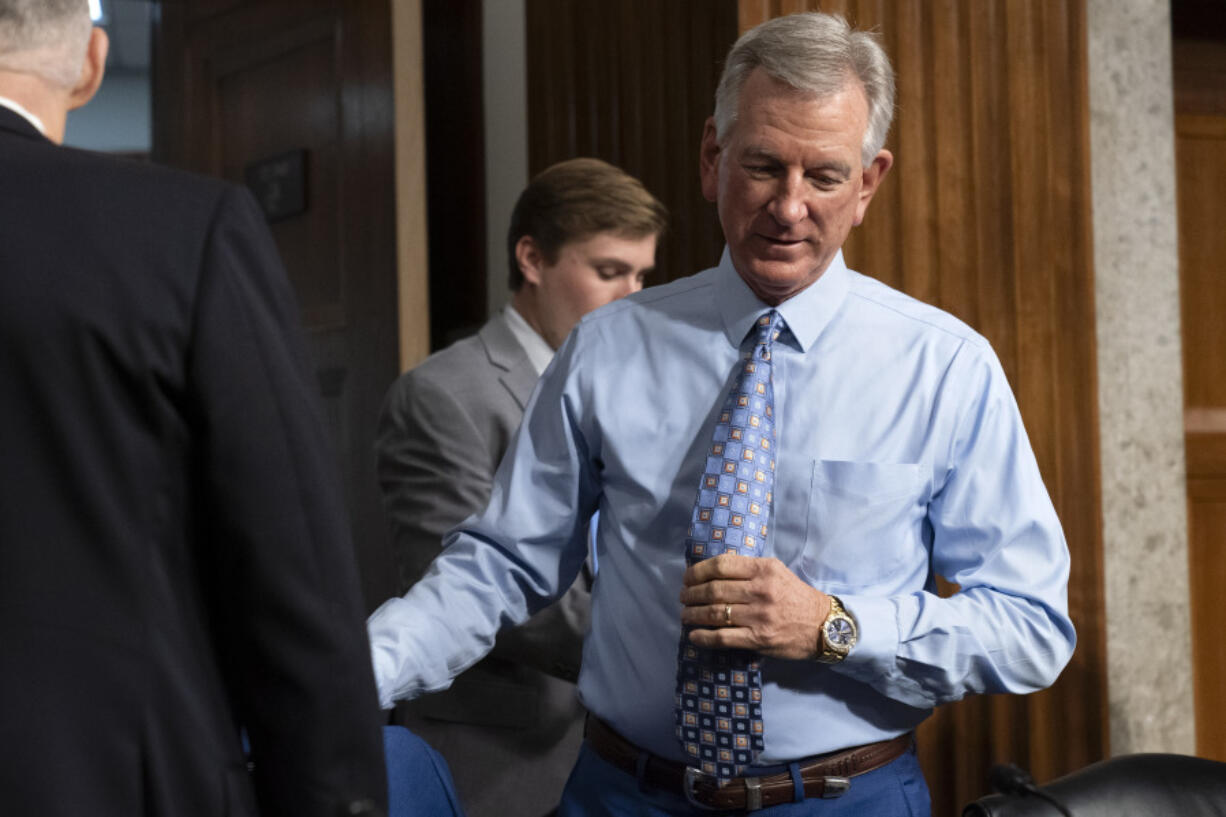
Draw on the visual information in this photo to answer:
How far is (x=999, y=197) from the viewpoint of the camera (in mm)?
2678

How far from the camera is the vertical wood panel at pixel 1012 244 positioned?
260 centimetres

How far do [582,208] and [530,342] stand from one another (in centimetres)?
25

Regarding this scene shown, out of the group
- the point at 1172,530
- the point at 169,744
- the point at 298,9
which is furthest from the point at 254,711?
the point at 298,9

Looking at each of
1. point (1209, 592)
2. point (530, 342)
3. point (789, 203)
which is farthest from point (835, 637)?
point (1209, 592)

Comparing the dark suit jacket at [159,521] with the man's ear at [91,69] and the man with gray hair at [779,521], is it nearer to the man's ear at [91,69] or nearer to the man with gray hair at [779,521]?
the man's ear at [91,69]

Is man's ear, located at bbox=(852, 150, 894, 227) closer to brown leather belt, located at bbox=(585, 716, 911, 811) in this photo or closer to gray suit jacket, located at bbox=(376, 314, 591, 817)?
brown leather belt, located at bbox=(585, 716, 911, 811)

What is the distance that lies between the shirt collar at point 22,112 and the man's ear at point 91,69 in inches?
1.7

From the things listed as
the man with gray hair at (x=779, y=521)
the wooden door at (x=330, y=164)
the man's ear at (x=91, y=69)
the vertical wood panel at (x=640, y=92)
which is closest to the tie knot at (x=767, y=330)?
the man with gray hair at (x=779, y=521)

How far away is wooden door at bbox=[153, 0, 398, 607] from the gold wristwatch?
1883 millimetres

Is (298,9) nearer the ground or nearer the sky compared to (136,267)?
nearer the sky

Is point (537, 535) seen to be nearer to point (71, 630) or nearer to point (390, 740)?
point (390, 740)

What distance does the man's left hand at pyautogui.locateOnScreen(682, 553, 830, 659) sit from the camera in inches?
52.4

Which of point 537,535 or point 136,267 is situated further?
point 537,535

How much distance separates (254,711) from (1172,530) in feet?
7.81
